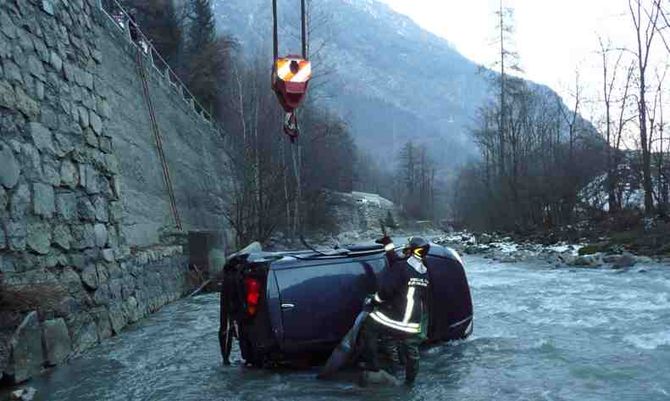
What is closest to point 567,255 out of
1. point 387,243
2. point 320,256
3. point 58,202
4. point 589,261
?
point 589,261

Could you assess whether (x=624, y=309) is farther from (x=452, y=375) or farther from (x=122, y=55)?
(x=122, y=55)

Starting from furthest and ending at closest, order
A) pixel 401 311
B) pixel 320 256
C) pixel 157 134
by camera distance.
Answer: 1. pixel 157 134
2. pixel 320 256
3. pixel 401 311

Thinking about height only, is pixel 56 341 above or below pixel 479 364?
above

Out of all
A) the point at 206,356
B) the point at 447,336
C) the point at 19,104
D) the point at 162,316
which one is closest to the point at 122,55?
the point at 162,316

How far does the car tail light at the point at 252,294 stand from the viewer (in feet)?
20.5

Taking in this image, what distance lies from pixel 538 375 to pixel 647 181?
23.2 m

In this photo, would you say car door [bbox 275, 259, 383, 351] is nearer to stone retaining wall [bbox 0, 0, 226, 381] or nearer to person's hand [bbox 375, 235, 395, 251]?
person's hand [bbox 375, 235, 395, 251]

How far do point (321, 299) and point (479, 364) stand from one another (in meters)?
1.97

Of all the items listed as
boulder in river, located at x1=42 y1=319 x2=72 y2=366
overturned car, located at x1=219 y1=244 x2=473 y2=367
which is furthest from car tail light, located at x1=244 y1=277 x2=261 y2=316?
boulder in river, located at x1=42 y1=319 x2=72 y2=366

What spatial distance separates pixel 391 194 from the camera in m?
96.4

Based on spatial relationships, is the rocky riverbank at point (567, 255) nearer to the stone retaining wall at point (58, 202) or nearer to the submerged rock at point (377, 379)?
the stone retaining wall at point (58, 202)

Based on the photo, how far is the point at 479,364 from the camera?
6.91 metres

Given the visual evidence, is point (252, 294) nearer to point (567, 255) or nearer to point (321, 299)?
point (321, 299)

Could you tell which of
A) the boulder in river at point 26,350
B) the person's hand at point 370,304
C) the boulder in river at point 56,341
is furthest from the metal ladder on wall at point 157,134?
the person's hand at point 370,304
